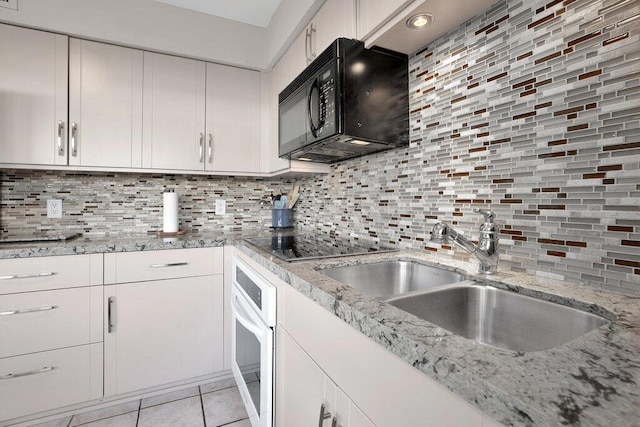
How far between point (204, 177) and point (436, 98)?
1.77m

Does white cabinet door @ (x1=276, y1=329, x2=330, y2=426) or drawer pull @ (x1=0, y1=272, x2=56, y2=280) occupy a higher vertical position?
drawer pull @ (x1=0, y1=272, x2=56, y2=280)

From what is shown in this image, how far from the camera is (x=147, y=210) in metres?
2.18

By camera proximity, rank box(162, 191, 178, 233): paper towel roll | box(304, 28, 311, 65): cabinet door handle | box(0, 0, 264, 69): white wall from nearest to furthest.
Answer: box(304, 28, 311, 65): cabinet door handle → box(0, 0, 264, 69): white wall → box(162, 191, 178, 233): paper towel roll

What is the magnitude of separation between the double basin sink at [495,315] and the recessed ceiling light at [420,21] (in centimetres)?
89

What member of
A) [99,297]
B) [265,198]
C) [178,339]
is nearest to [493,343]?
[178,339]

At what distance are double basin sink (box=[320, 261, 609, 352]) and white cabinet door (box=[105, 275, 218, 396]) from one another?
1.11 metres

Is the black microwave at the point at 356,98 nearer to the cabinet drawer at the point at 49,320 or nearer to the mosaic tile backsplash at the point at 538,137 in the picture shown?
the mosaic tile backsplash at the point at 538,137

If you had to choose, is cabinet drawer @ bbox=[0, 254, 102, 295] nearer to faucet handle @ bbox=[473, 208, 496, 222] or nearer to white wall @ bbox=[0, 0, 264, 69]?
white wall @ bbox=[0, 0, 264, 69]

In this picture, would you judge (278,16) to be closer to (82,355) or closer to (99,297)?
(99,297)

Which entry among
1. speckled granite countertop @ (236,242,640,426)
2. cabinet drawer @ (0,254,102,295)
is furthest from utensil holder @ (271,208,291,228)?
speckled granite countertop @ (236,242,640,426)

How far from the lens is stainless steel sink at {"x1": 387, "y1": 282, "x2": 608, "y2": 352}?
0.71 m

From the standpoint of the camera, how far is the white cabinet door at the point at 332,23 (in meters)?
1.24

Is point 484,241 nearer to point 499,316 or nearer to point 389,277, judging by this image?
point 499,316

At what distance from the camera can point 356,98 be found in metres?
1.27
